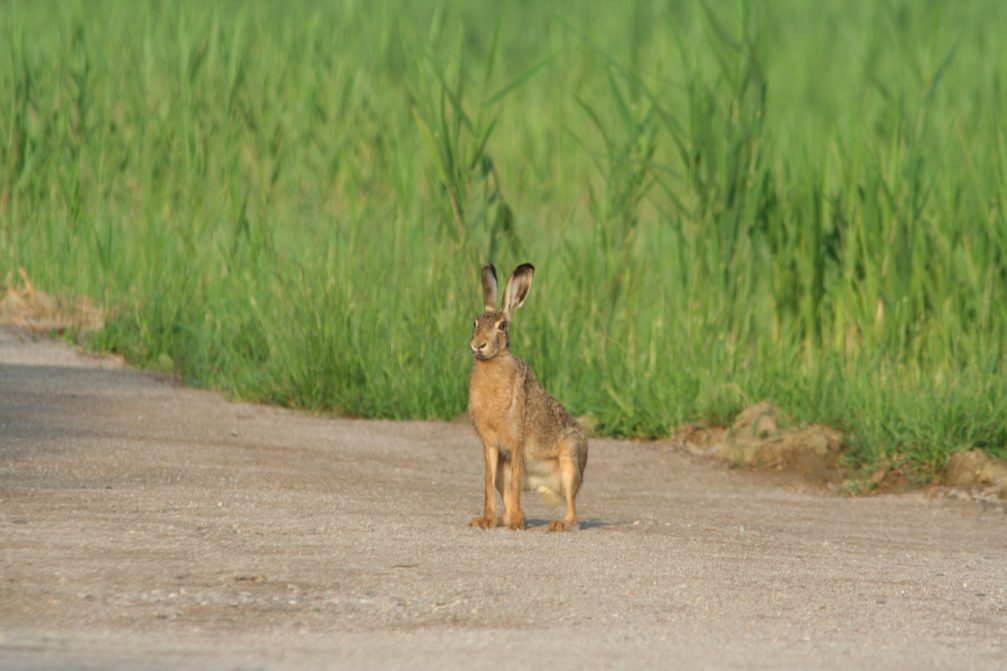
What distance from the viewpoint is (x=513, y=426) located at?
5.91 m

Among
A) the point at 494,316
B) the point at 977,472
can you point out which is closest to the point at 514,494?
the point at 494,316

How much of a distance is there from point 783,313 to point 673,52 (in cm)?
596

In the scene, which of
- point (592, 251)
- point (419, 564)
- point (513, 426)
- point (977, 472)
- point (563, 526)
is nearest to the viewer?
point (419, 564)

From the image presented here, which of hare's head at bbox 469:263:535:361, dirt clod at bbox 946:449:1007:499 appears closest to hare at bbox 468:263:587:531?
hare's head at bbox 469:263:535:361

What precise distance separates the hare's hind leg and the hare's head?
17.1 inches

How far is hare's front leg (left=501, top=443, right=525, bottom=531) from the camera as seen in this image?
234 inches

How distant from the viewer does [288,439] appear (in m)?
8.07

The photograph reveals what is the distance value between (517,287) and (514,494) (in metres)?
0.71

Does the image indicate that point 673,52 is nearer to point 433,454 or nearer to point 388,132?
point 388,132

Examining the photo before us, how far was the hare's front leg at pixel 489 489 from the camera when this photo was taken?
5.91 metres

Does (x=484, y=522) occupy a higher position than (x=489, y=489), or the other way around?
(x=489, y=489)

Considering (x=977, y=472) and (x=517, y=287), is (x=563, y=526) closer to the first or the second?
(x=517, y=287)

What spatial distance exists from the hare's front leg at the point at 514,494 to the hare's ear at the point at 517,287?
0.48 meters

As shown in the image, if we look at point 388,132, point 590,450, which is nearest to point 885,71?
point 388,132
